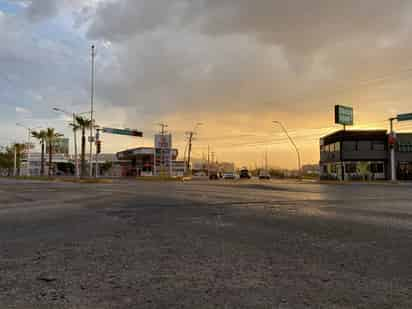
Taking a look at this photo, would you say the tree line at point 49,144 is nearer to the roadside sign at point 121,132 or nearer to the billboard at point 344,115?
the roadside sign at point 121,132

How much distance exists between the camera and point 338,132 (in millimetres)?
59719

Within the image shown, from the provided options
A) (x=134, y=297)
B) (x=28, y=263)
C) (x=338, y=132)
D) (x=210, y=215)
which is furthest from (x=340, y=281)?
(x=338, y=132)

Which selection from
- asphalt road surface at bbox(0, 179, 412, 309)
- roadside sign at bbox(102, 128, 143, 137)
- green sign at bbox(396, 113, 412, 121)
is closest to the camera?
asphalt road surface at bbox(0, 179, 412, 309)

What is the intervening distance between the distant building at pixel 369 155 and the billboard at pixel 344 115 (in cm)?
189

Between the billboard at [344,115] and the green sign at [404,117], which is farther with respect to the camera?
the billboard at [344,115]

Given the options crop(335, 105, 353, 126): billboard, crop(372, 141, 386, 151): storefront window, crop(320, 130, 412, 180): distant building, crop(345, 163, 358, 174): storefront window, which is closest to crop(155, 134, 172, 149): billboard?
crop(335, 105, 353, 126): billboard

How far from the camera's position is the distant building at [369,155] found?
57594 millimetres

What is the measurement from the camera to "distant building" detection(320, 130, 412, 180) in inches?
2267

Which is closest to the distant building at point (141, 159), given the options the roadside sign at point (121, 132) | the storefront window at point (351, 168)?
the roadside sign at point (121, 132)

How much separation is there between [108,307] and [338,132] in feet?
202

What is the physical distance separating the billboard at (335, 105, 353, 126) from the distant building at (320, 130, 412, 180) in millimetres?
1894

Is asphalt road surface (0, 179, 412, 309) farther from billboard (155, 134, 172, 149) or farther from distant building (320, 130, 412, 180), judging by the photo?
billboard (155, 134, 172, 149)

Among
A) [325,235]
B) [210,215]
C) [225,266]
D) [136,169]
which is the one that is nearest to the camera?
[225,266]

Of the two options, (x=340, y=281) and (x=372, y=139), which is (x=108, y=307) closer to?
(x=340, y=281)
